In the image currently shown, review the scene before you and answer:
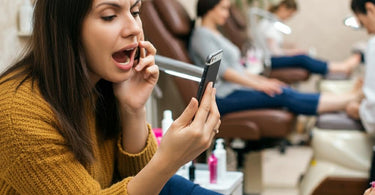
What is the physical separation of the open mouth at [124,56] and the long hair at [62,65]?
8cm

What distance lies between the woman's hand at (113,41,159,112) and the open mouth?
0.16 feet

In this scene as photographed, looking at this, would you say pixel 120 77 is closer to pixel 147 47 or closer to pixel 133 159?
pixel 147 47

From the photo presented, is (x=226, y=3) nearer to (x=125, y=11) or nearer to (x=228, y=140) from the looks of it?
(x=228, y=140)

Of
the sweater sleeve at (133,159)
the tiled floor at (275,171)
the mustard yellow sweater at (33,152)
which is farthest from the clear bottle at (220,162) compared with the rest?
the tiled floor at (275,171)

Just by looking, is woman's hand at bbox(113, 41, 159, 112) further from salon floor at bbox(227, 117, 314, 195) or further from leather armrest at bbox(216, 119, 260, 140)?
leather armrest at bbox(216, 119, 260, 140)

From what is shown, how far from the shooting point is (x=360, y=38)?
582 centimetres

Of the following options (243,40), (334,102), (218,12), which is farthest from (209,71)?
(243,40)

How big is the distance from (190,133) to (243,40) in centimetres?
375

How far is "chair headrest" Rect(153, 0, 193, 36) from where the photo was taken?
2.51m

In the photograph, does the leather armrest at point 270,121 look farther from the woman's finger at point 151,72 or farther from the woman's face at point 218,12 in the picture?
the woman's finger at point 151,72

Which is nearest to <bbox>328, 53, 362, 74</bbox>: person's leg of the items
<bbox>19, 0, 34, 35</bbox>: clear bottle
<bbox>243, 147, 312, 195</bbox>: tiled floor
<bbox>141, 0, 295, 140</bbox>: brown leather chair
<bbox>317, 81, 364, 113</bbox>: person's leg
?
<bbox>243, 147, 312, 195</bbox>: tiled floor

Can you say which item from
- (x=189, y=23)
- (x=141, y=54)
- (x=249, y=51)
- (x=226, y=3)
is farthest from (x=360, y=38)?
(x=141, y=54)

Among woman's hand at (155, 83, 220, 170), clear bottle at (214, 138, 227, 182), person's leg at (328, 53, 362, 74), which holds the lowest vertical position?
person's leg at (328, 53, 362, 74)

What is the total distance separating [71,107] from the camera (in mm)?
1055
